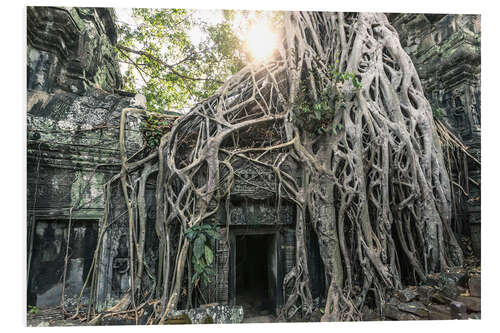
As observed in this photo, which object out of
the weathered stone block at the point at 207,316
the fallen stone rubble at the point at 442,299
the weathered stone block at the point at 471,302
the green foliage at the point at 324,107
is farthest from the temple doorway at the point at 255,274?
the weathered stone block at the point at 471,302

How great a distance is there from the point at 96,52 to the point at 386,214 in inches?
155

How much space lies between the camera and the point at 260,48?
360 centimetres

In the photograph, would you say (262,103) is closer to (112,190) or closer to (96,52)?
(112,190)

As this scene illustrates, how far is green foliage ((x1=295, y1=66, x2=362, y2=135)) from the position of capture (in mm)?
2773

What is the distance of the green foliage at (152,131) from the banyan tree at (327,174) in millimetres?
110

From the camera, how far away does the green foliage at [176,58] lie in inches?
128

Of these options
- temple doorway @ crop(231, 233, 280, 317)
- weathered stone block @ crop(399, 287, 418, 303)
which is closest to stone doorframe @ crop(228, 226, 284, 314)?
temple doorway @ crop(231, 233, 280, 317)

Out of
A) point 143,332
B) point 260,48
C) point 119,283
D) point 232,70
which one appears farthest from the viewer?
point 232,70

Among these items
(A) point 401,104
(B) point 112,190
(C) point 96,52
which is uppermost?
(C) point 96,52

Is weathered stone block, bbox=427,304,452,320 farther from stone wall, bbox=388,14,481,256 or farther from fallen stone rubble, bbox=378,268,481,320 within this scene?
stone wall, bbox=388,14,481,256

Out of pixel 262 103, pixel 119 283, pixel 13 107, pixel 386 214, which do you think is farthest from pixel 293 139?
pixel 13 107

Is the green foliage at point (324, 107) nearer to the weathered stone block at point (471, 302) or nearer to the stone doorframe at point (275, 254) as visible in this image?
the stone doorframe at point (275, 254)

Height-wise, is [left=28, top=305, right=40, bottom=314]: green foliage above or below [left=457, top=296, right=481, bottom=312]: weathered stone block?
below

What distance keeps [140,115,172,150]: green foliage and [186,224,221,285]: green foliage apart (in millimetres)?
1115
